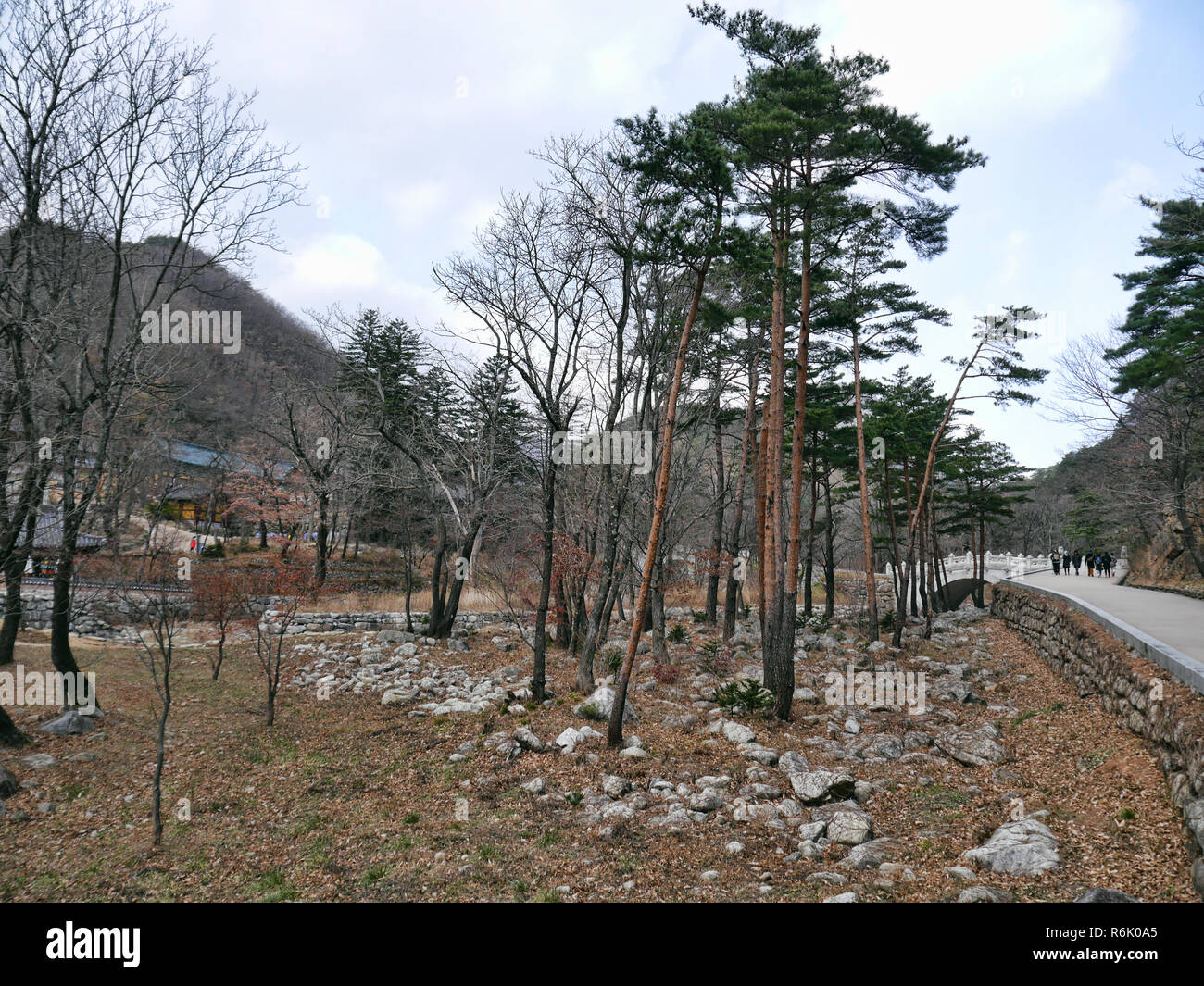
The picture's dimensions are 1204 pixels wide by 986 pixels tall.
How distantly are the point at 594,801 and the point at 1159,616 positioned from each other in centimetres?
1230

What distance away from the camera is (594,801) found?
7.50 metres

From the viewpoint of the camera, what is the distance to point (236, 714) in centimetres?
1106

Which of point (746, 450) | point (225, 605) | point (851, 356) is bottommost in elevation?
point (225, 605)

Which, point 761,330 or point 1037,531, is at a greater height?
point 761,330

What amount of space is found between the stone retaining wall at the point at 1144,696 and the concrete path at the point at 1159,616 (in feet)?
0.98

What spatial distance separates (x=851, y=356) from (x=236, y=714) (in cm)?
1657

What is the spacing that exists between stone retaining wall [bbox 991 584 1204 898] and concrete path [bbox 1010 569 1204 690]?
300mm

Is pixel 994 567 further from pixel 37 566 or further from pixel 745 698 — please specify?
pixel 37 566

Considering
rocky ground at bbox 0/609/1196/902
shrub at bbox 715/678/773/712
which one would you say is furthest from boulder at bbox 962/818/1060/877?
shrub at bbox 715/678/773/712

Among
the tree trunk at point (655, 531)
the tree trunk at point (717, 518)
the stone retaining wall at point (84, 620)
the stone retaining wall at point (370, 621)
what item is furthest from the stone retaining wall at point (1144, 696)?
the stone retaining wall at point (84, 620)

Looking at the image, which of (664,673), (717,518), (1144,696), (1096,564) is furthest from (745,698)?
(1096,564)

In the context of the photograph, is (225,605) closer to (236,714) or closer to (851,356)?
(236,714)

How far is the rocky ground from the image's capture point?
18.5ft
